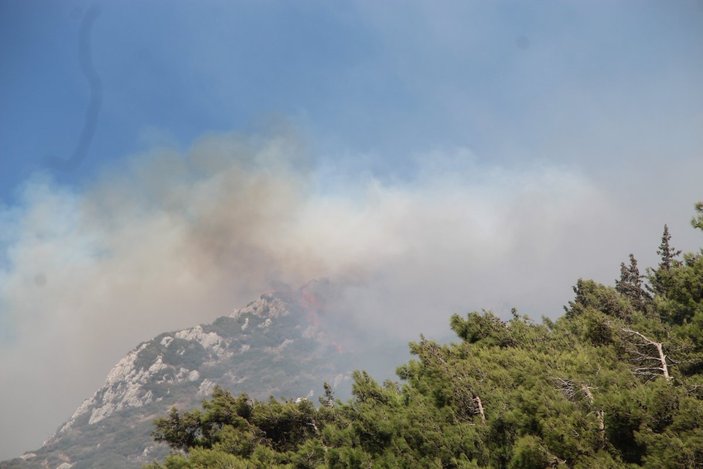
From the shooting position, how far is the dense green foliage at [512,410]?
1298 cm

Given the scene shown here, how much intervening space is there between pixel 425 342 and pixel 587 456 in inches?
642

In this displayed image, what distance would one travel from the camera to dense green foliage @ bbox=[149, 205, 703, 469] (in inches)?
511

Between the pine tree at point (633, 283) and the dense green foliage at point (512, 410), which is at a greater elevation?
the pine tree at point (633, 283)

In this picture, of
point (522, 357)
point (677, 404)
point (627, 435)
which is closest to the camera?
point (677, 404)

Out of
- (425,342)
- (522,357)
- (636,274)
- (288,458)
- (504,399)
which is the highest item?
(636,274)

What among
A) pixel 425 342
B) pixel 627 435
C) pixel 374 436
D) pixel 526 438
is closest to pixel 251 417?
pixel 425 342

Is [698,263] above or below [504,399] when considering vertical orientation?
above

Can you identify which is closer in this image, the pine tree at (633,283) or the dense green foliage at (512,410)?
the dense green foliage at (512,410)

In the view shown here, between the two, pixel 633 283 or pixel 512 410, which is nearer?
pixel 512 410

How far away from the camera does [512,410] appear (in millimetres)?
16719

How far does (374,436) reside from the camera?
19.9 meters

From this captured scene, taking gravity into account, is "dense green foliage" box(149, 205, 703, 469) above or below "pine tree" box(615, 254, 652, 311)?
below

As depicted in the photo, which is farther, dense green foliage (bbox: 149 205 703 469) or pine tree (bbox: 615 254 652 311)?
pine tree (bbox: 615 254 652 311)

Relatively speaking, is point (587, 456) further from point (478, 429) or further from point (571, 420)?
point (478, 429)
